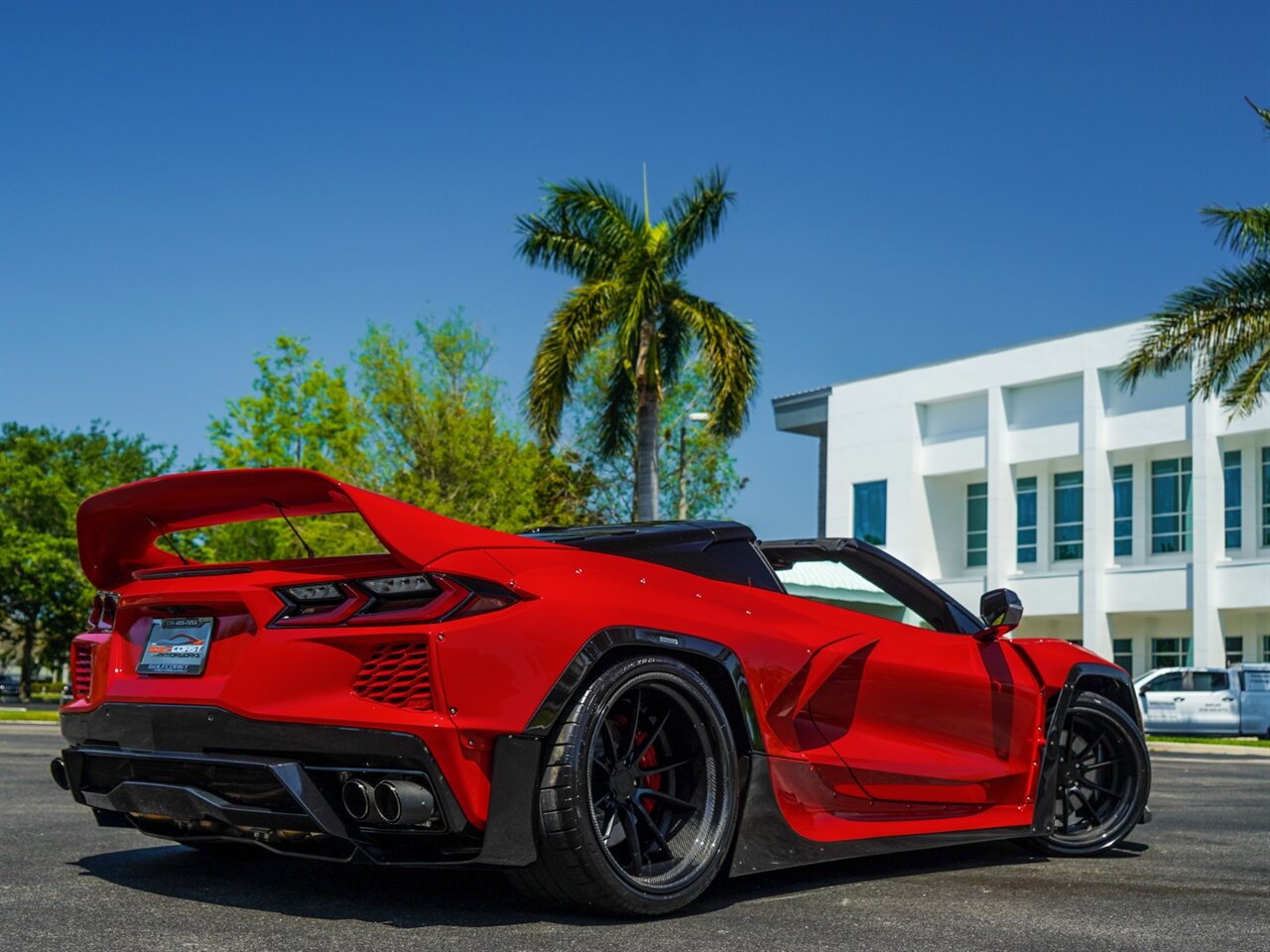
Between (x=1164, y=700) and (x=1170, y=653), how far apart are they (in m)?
12.3

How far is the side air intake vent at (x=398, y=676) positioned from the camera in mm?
4215

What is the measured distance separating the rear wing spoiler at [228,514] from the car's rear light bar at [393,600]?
3.1 inches

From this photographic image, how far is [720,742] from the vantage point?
479cm

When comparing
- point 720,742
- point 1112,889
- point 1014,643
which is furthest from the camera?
point 1014,643

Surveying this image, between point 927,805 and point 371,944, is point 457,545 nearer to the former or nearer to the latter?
point 371,944

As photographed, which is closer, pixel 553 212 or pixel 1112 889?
pixel 1112 889

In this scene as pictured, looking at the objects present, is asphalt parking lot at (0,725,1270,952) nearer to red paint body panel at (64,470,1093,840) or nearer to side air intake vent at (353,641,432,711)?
red paint body panel at (64,470,1093,840)

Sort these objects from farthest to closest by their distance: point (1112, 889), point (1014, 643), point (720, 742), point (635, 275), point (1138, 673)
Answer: point (1138, 673) → point (635, 275) → point (1014, 643) → point (1112, 889) → point (720, 742)

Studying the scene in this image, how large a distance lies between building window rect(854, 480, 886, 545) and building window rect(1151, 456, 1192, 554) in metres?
9.18

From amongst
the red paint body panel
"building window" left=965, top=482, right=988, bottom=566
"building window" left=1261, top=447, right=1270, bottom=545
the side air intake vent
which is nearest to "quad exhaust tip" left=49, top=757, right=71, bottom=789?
the red paint body panel

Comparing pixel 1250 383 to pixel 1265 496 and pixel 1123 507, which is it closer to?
pixel 1265 496

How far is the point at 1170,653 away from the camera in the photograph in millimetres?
42562

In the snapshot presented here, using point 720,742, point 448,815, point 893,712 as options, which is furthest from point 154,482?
point 893,712

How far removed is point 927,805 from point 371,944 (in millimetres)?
2411
